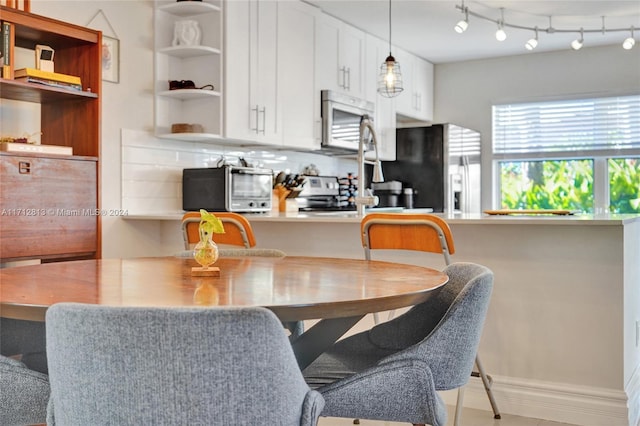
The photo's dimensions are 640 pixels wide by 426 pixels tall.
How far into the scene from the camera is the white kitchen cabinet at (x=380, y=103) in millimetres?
5655

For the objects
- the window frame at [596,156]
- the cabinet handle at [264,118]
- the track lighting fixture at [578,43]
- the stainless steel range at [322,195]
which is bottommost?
the stainless steel range at [322,195]

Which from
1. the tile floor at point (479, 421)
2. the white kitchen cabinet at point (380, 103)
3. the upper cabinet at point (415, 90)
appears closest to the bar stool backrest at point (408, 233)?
the tile floor at point (479, 421)

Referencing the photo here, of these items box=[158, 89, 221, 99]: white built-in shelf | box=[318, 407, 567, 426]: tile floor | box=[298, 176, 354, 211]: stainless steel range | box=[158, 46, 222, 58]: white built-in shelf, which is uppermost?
box=[158, 46, 222, 58]: white built-in shelf

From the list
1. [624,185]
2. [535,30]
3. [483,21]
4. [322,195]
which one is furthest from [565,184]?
[322,195]

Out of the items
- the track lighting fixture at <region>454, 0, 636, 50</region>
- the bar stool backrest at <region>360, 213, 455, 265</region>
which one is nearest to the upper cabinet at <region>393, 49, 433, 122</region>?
the track lighting fixture at <region>454, 0, 636, 50</region>

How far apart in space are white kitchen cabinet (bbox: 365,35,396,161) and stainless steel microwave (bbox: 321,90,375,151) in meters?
0.20

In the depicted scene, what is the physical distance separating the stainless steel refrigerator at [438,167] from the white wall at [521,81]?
0.33 m

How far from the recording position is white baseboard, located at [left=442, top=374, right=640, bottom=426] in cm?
270

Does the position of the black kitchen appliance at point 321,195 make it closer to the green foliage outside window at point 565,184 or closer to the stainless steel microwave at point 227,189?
the stainless steel microwave at point 227,189

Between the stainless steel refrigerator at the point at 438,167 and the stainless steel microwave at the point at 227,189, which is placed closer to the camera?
the stainless steel microwave at the point at 227,189

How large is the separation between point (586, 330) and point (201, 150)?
8.83 feet

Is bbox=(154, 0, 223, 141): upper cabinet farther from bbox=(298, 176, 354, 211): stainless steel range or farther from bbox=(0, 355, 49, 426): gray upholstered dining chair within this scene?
bbox=(0, 355, 49, 426): gray upholstered dining chair

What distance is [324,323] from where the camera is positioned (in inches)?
66.2

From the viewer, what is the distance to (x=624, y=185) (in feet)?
19.8
